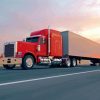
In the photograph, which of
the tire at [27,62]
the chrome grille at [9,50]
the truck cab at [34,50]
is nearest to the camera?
the tire at [27,62]

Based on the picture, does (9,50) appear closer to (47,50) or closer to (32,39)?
(32,39)

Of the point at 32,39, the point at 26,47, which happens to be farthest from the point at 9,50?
the point at 32,39

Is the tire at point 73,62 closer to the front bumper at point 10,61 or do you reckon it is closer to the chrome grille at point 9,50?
the chrome grille at point 9,50

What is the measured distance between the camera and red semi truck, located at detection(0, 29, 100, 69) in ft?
77.7

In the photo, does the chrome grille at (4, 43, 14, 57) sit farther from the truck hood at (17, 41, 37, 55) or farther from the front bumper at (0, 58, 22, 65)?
the truck hood at (17, 41, 37, 55)

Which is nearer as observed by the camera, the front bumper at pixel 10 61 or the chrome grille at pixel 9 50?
the front bumper at pixel 10 61

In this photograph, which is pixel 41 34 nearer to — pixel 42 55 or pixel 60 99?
pixel 42 55

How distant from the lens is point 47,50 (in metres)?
26.7

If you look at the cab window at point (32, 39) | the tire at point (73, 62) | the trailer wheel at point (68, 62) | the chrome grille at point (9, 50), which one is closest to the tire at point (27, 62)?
the chrome grille at point (9, 50)

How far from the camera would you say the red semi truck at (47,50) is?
23688 millimetres

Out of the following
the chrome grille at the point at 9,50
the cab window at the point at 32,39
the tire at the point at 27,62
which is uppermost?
the cab window at the point at 32,39

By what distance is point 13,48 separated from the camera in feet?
78.2

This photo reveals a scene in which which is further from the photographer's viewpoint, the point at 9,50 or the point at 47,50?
the point at 47,50

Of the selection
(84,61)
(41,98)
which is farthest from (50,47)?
(41,98)
